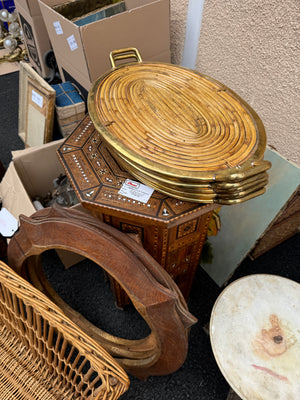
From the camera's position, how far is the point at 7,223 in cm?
180

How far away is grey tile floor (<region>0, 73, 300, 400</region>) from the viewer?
1543 mm

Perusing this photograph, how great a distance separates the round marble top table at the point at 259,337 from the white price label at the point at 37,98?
171 cm

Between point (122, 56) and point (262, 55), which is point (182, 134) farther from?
point (262, 55)

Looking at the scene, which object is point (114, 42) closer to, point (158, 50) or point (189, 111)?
point (158, 50)

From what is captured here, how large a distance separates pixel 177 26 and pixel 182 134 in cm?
131

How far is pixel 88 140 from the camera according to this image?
130 cm

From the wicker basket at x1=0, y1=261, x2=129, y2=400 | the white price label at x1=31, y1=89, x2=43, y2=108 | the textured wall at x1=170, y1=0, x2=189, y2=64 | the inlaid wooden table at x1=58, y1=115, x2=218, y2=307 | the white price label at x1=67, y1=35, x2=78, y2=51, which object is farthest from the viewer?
the white price label at x1=31, y1=89, x2=43, y2=108

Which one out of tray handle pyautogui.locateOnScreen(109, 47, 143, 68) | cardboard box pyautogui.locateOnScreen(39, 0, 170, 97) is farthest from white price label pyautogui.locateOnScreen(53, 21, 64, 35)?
tray handle pyautogui.locateOnScreen(109, 47, 143, 68)

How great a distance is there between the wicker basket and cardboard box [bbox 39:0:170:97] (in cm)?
126

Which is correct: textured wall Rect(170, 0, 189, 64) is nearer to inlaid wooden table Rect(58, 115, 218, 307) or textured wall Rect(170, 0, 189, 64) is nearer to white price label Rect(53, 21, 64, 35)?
white price label Rect(53, 21, 64, 35)

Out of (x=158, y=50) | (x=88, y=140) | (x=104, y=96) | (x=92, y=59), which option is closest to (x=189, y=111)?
(x=104, y=96)

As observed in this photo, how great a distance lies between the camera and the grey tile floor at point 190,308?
154 centimetres

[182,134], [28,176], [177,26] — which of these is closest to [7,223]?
[28,176]

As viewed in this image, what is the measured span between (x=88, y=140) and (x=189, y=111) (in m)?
0.46
